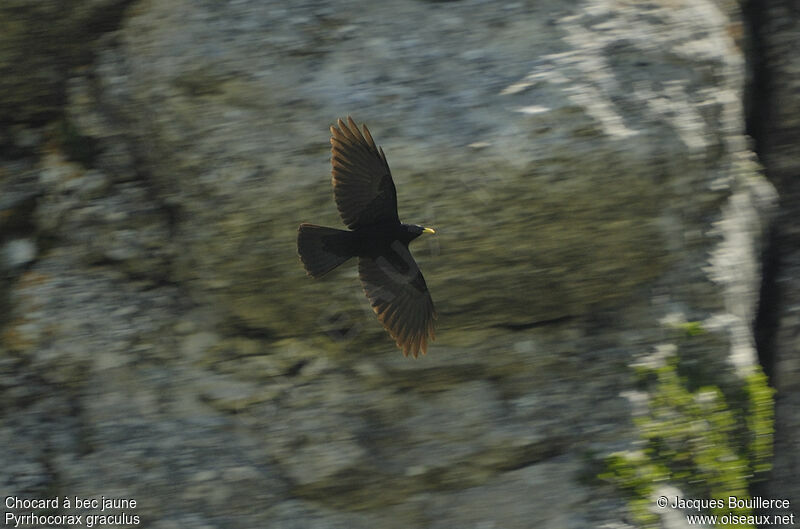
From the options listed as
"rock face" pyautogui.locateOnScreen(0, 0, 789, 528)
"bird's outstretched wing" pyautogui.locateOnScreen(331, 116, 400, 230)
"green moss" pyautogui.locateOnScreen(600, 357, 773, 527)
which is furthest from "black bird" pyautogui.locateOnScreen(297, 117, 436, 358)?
"green moss" pyautogui.locateOnScreen(600, 357, 773, 527)

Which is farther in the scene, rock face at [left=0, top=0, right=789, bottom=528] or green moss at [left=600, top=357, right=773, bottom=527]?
green moss at [left=600, top=357, right=773, bottom=527]

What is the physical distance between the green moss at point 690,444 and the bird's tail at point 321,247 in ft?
6.70

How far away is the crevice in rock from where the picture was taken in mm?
5617

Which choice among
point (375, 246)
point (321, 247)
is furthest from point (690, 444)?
point (321, 247)

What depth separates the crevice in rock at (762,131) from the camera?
5.62m

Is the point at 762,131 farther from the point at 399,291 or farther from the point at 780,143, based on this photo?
the point at 399,291

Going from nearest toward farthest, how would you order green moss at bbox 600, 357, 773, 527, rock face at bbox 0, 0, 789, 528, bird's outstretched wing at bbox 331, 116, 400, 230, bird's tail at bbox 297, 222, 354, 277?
1. bird's outstretched wing at bbox 331, 116, 400, 230
2. bird's tail at bbox 297, 222, 354, 277
3. rock face at bbox 0, 0, 789, 528
4. green moss at bbox 600, 357, 773, 527

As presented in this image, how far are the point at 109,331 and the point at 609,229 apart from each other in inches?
112

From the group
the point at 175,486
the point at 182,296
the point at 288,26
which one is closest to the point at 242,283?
the point at 182,296

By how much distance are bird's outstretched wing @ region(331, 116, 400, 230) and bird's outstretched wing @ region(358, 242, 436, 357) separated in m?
0.17

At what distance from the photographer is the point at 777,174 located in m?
5.73

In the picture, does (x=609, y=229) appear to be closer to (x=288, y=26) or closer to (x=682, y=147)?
(x=682, y=147)

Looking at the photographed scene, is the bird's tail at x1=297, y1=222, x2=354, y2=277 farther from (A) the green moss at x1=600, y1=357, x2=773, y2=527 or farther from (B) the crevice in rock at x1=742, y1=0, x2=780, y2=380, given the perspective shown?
(B) the crevice in rock at x1=742, y1=0, x2=780, y2=380

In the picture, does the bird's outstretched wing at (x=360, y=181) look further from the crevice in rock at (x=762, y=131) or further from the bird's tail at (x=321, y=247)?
the crevice in rock at (x=762, y=131)
